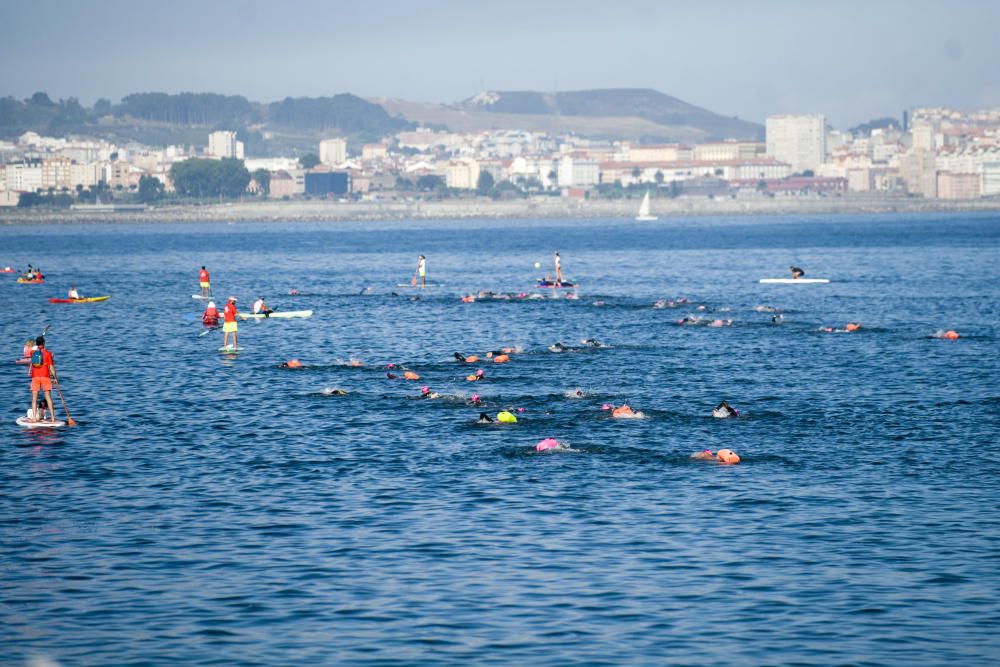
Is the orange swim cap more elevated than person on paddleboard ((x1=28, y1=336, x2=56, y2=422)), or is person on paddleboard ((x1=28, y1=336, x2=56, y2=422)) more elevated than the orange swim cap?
person on paddleboard ((x1=28, y1=336, x2=56, y2=422))

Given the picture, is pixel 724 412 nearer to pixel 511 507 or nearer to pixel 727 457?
pixel 727 457

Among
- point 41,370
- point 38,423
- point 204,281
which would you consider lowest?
point 38,423

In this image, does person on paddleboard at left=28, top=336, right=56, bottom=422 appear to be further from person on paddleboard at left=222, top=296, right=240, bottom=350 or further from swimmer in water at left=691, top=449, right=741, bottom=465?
person on paddleboard at left=222, top=296, right=240, bottom=350

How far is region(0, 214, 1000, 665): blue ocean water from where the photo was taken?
22859 millimetres

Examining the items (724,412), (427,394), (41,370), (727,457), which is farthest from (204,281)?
(727,457)

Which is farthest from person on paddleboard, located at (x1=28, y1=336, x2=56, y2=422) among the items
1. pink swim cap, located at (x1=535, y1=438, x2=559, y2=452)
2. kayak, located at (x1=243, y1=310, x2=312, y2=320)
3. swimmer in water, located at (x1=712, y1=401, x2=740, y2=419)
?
kayak, located at (x1=243, y1=310, x2=312, y2=320)

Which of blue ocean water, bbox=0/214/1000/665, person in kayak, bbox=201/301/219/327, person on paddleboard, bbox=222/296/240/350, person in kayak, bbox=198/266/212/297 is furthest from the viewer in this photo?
person in kayak, bbox=198/266/212/297

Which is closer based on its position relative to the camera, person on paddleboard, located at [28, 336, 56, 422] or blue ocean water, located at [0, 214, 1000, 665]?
blue ocean water, located at [0, 214, 1000, 665]

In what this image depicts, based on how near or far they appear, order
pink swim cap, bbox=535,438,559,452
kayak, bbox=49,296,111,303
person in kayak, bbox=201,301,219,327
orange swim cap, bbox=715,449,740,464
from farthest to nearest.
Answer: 1. kayak, bbox=49,296,111,303
2. person in kayak, bbox=201,301,219,327
3. pink swim cap, bbox=535,438,559,452
4. orange swim cap, bbox=715,449,740,464

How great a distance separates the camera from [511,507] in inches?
1211

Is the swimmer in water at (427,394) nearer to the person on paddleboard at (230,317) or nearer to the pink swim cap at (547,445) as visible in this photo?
the pink swim cap at (547,445)

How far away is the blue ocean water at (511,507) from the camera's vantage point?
2286 centimetres

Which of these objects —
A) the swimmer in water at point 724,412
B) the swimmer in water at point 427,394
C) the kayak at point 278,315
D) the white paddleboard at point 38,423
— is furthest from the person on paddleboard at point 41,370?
the kayak at point 278,315

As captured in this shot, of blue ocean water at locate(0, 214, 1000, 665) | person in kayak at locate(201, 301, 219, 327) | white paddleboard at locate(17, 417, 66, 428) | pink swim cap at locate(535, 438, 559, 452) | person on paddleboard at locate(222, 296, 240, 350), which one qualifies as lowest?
blue ocean water at locate(0, 214, 1000, 665)
